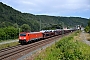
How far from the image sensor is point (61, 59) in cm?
1644

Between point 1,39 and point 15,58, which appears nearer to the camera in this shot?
point 15,58

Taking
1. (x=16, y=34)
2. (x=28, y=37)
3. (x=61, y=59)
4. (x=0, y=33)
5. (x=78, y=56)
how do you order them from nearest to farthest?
(x=61, y=59), (x=78, y=56), (x=28, y=37), (x=0, y=33), (x=16, y=34)

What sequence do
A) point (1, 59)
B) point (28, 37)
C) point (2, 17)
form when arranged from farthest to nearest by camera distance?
point (2, 17) < point (28, 37) < point (1, 59)

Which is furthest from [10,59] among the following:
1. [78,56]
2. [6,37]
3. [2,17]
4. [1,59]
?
[2,17]

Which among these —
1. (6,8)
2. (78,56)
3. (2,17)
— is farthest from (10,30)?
(6,8)

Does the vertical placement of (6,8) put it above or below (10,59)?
above

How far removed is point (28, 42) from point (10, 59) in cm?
2317

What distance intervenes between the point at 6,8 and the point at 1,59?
A: 167m

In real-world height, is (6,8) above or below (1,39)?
above

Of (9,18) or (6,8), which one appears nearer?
(9,18)

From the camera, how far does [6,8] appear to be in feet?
611

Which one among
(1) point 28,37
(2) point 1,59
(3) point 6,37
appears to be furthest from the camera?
(3) point 6,37

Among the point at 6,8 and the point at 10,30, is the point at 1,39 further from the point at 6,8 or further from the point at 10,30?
the point at 6,8

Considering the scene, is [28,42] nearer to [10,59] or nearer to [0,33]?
[0,33]
